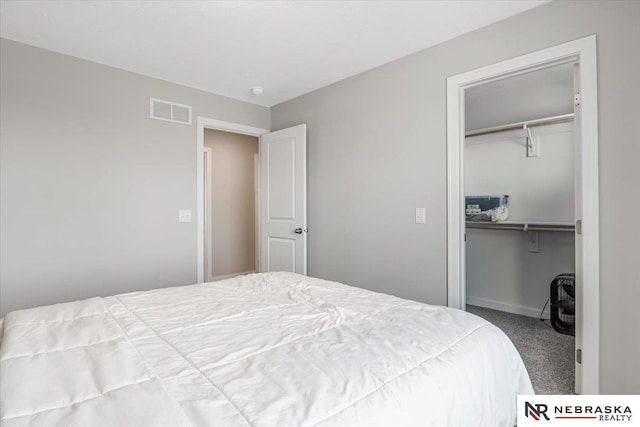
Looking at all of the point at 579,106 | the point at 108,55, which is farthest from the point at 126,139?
the point at 579,106

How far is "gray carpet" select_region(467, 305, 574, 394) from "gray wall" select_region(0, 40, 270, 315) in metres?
3.05

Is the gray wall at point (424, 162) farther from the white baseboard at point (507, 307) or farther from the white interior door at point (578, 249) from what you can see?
the white baseboard at point (507, 307)

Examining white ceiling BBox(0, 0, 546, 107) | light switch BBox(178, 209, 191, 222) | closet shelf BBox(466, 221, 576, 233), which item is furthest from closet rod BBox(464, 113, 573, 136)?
light switch BBox(178, 209, 191, 222)

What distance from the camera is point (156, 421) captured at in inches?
27.9

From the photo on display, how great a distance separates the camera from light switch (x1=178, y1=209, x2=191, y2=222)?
3.30 metres

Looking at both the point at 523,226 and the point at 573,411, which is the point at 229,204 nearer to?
the point at 523,226

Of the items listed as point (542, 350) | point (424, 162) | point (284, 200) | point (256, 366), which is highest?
point (424, 162)

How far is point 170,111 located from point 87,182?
994 millimetres

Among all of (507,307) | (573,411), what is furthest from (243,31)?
(507,307)

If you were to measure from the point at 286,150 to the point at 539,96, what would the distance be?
2.71 metres

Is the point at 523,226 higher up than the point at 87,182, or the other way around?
the point at 87,182

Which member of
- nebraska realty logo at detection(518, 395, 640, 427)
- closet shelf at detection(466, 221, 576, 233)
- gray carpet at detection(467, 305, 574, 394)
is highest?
closet shelf at detection(466, 221, 576, 233)

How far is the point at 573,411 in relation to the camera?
1229 millimetres

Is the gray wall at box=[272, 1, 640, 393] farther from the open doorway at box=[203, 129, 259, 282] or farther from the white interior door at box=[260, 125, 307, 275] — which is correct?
the open doorway at box=[203, 129, 259, 282]
